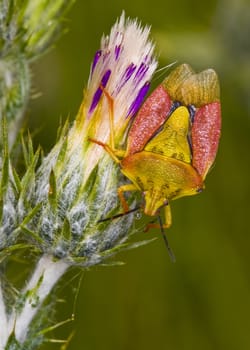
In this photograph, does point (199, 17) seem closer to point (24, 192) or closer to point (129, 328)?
point (129, 328)

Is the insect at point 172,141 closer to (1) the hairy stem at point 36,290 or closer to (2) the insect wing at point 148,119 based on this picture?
(2) the insect wing at point 148,119

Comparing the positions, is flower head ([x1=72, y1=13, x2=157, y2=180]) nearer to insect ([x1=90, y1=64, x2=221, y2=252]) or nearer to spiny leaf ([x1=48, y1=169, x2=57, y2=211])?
insect ([x1=90, y1=64, x2=221, y2=252])

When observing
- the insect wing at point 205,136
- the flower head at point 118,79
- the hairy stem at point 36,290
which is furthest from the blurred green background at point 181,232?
the insect wing at point 205,136

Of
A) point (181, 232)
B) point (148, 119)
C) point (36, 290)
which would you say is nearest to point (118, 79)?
point (148, 119)

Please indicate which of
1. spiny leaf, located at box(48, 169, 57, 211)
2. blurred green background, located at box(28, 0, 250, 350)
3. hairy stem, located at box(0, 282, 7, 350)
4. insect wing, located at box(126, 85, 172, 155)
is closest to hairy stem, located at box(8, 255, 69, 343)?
hairy stem, located at box(0, 282, 7, 350)

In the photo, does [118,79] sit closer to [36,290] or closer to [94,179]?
[94,179]

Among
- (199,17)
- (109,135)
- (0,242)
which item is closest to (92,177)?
(109,135)
